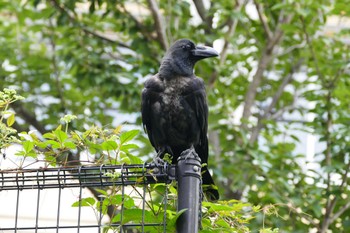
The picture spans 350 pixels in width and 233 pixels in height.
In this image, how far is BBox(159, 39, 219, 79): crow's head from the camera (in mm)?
4613

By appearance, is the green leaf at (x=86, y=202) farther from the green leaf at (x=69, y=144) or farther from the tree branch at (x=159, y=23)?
the tree branch at (x=159, y=23)

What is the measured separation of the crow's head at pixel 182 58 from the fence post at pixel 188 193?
71.1 inches

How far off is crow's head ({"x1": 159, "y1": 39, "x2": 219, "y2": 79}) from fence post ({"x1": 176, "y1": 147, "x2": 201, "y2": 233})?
1.81 metres

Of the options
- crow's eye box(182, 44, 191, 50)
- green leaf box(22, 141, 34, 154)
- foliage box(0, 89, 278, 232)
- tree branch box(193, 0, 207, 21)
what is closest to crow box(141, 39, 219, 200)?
crow's eye box(182, 44, 191, 50)

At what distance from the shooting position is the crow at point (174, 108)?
4.52 m

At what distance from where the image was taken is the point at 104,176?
2.84m

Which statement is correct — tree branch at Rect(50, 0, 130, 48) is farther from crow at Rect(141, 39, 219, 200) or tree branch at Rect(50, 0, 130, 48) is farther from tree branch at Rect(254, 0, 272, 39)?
crow at Rect(141, 39, 219, 200)

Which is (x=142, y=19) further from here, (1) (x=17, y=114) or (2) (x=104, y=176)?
(2) (x=104, y=176)

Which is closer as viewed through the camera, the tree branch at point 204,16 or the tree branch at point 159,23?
the tree branch at point 159,23

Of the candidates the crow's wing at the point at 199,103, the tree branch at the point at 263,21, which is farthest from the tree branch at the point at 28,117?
the crow's wing at the point at 199,103

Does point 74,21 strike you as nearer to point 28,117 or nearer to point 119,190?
point 28,117

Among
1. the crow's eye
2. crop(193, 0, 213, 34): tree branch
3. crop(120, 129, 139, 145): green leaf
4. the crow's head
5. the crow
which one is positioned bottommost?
crop(120, 129, 139, 145): green leaf

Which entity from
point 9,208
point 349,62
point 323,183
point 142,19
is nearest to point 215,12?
point 142,19

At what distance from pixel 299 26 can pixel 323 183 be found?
4.90ft
